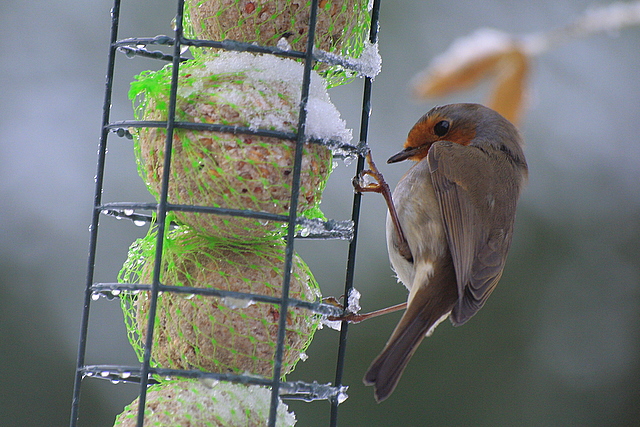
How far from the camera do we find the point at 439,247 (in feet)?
11.3

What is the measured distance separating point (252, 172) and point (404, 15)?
4948 mm

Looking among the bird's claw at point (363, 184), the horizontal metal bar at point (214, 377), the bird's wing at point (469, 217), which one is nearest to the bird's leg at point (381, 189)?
the bird's claw at point (363, 184)

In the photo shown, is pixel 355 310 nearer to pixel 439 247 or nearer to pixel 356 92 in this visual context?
pixel 439 247

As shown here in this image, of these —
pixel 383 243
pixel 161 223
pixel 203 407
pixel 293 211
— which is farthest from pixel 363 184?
pixel 383 243

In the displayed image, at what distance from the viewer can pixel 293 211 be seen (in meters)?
2.42

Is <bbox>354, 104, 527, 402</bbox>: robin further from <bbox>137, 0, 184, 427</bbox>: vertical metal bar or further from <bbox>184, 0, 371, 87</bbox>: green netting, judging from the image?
<bbox>137, 0, 184, 427</bbox>: vertical metal bar

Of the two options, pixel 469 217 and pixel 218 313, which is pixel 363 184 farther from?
pixel 218 313

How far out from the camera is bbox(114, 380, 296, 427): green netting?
2.42m

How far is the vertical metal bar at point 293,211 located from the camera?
2.36 metres

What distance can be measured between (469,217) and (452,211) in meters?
0.07

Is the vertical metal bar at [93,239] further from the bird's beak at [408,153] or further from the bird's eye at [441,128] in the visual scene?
the bird's eye at [441,128]

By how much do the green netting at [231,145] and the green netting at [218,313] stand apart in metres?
0.09

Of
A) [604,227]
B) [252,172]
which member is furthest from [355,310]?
[604,227]

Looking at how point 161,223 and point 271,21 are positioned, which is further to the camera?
point 271,21
